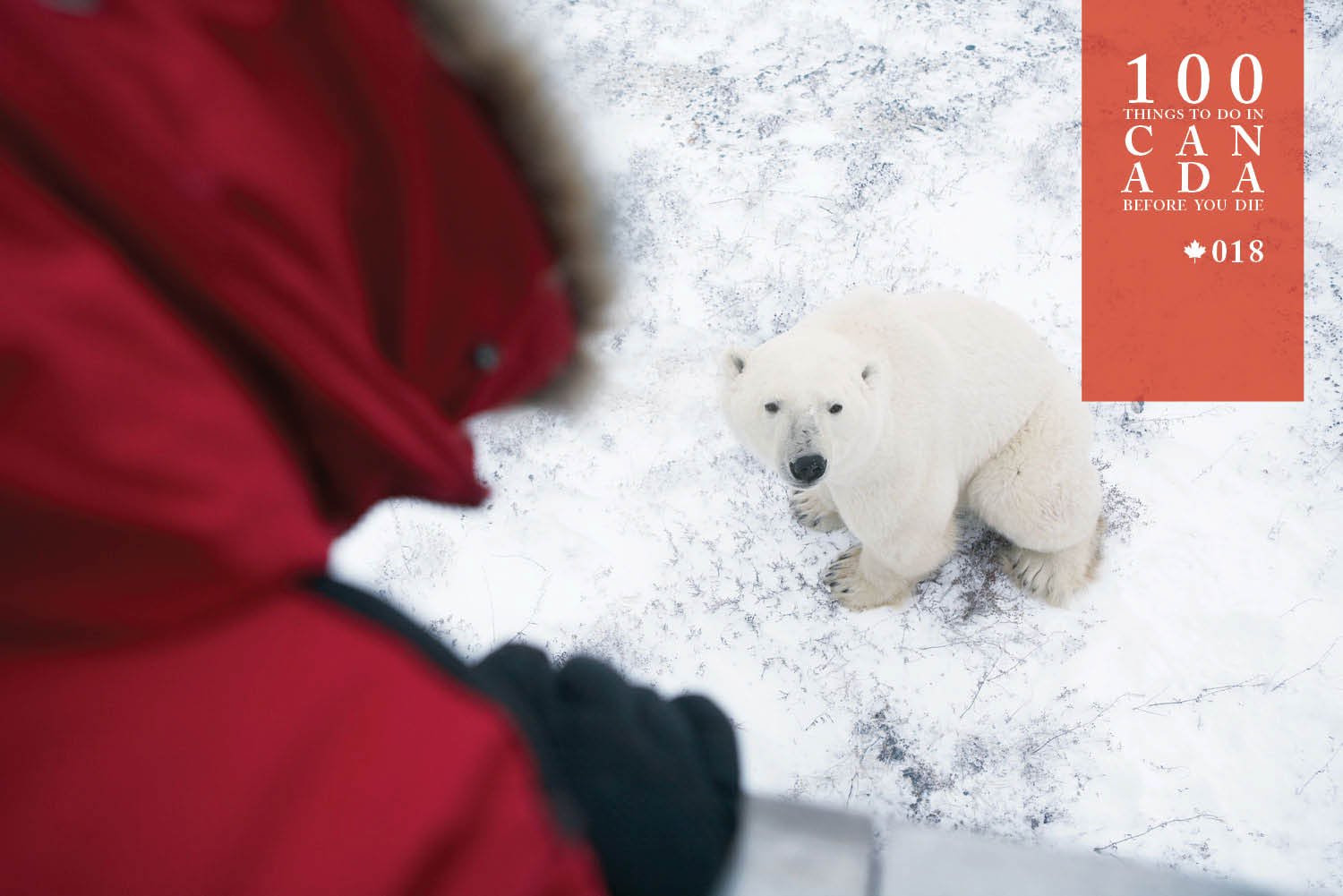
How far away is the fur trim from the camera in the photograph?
0.77 metres

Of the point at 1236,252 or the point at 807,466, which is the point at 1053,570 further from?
the point at 1236,252

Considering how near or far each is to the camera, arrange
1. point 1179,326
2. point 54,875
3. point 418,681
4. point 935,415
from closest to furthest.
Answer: point 54,875 → point 418,681 → point 935,415 → point 1179,326

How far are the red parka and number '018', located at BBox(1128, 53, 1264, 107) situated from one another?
18.0 feet

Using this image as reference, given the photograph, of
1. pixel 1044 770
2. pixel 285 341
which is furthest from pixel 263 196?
pixel 1044 770

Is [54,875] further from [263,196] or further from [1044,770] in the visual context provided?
[1044,770]

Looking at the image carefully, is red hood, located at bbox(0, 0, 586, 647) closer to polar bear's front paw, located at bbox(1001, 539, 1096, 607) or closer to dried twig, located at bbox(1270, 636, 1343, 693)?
polar bear's front paw, located at bbox(1001, 539, 1096, 607)

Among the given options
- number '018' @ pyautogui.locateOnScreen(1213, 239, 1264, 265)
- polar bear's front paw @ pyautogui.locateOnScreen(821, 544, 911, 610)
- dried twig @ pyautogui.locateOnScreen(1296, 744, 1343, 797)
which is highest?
number '018' @ pyautogui.locateOnScreen(1213, 239, 1264, 265)

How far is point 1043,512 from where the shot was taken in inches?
109

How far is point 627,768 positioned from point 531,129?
82 centimetres

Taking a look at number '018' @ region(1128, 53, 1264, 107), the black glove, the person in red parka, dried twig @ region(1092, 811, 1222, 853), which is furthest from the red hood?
number '018' @ region(1128, 53, 1264, 107)

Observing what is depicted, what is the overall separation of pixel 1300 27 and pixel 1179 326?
8.58ft

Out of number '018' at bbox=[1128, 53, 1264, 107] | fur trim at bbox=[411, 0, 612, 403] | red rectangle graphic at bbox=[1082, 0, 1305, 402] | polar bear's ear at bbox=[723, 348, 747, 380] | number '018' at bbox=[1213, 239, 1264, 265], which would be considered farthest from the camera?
number '018' at bbox=[1128, 53, 1264, 107]

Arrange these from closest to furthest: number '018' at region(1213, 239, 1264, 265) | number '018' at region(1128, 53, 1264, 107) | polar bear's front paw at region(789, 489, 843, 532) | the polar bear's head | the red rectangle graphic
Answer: the polar bear's head < polar bear's front paw at region(789, 489, 843, 532) < the red rectangle graphic < number '018' at region(1213, 239, 1264, 265) < number '018' at region(1128, 53, 1264, 107)

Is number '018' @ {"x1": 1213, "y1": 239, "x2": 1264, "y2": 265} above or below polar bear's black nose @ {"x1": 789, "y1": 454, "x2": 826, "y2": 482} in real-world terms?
below
